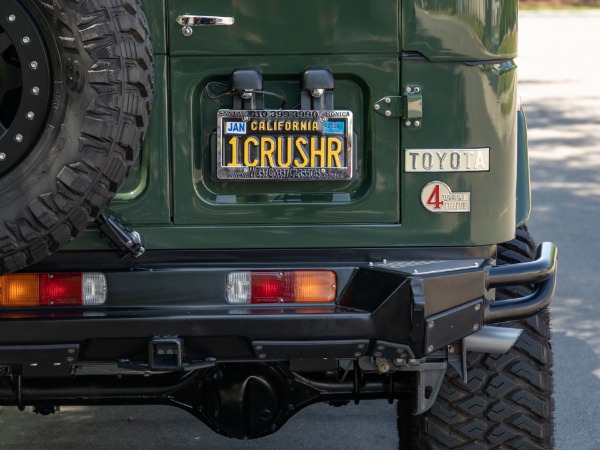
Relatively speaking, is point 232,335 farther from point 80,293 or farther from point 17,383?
point 17,383

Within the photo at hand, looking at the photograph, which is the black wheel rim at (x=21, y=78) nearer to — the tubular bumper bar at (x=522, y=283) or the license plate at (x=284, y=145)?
the license plate at (x=284, y=145)

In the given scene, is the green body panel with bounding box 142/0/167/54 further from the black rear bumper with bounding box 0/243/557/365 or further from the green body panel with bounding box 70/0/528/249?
the black rear bumper with bounding box 0/243/557/365

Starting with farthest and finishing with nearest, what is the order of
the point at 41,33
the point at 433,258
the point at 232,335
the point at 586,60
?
the point at 586,60
the point at 433,258
the point at 232,335
the point at 41,33

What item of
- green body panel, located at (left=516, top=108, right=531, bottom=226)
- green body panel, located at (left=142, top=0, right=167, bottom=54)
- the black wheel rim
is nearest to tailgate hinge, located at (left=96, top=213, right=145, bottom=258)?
the black wheel rim

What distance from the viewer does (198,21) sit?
368 centimetres

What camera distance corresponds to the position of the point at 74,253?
3785 millimetres

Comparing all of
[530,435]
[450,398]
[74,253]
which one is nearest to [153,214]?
[74,253]

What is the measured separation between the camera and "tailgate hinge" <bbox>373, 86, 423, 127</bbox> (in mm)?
3711

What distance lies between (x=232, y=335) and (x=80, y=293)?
50 centimetres

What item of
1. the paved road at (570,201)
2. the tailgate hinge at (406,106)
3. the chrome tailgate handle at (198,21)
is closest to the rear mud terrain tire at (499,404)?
the tailgate hinge at (406,106)

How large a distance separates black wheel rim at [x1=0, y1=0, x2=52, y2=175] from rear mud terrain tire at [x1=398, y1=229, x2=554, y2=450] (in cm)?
157

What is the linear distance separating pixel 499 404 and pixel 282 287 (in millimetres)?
856

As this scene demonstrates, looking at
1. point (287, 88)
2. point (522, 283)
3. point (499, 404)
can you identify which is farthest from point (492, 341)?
point (287, 88)

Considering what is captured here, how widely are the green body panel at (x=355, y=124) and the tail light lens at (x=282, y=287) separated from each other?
0.37ft
